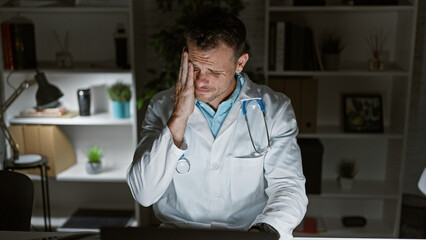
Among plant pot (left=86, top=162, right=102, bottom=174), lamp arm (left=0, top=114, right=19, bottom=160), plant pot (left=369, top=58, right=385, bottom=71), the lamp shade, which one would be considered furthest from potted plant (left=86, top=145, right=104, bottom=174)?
plant pot (left=369, top=58, right=385, bottom=71)

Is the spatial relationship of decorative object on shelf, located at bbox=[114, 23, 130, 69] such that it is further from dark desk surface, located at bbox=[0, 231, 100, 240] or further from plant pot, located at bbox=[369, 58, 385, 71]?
dark desk surface, located at bbox=[0, 231, 100, 240]

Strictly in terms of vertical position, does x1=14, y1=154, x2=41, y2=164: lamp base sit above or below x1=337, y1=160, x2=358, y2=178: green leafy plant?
above

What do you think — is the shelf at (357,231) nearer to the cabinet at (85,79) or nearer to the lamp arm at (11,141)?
the cabinet at (85,79)

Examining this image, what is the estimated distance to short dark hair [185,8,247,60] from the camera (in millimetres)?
1515

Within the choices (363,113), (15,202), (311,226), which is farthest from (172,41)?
(311,226)

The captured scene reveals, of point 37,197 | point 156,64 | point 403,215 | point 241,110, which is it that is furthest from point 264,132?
point 37,197

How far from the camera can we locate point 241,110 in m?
1.66

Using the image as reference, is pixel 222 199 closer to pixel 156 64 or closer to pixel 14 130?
pixel 156 64

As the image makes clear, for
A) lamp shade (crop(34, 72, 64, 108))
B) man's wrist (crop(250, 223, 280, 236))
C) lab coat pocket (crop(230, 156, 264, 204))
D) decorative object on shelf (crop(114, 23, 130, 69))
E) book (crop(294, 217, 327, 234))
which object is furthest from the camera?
book (crop(294, 217, 327, 234))

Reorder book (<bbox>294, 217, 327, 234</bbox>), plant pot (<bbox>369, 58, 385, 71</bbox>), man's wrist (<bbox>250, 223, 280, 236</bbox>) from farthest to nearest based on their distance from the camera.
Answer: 1. book (<bbox>294, 217, 327, 234</bbox>)
2. plant pot (<bbox>369, 58, 385, 71</bbox>)
3. man's wrist (<bbox>250, 223, 280, 236</bbox>)

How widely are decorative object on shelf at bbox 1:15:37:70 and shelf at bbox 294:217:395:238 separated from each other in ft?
6.88

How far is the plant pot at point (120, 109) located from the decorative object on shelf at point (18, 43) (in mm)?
591

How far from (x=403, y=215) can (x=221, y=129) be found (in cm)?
203

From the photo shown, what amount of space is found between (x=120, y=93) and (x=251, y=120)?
1.56 metres
